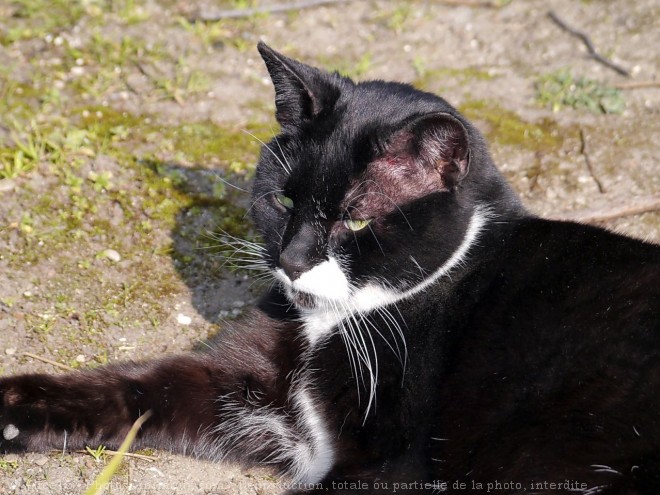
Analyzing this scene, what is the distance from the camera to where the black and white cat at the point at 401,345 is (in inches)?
90.7

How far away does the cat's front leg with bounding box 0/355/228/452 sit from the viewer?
2.69m

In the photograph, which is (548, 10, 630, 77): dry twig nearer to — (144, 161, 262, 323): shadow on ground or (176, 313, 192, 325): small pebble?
(144, 161, 262, 323): shadow on ground

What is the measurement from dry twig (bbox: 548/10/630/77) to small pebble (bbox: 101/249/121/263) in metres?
3.20

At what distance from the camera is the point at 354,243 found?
8.37 feet

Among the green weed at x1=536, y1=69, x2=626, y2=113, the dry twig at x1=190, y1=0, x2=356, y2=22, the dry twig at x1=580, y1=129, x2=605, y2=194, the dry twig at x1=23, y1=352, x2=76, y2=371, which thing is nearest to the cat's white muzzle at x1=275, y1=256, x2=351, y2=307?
the dry twig at x1=23, y1=352, x2=76, y2=371

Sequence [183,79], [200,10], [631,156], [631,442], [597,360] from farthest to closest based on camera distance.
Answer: [200,10] < [183,79] < [631,156] < [597,360] < [631,442]

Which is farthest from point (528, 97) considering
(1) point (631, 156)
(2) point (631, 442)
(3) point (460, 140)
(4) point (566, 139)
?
(2) point (631, 442)

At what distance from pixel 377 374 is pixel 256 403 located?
532 mm

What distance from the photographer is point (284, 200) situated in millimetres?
2705

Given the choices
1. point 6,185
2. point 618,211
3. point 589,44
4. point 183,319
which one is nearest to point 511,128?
point 618,211

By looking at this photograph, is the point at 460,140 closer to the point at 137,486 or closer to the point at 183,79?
the point at 137,486

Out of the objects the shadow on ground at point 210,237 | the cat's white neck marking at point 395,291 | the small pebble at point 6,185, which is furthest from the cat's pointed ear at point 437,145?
Result: the small pebble at point 6,185

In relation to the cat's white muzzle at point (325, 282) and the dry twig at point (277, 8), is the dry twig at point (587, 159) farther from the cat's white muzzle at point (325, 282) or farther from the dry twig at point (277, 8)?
the cat's white muzzle at point (325, 282)

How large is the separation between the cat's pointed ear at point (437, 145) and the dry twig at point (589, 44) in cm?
281
